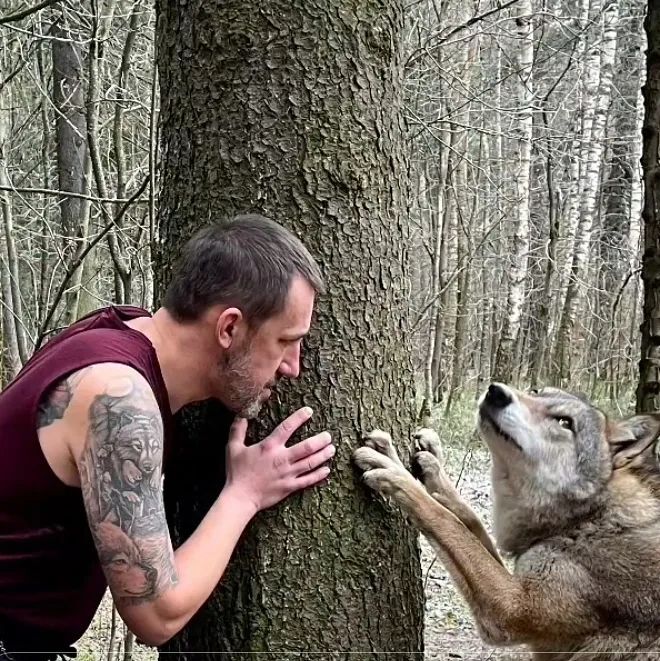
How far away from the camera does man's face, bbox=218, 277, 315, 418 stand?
2.44 m

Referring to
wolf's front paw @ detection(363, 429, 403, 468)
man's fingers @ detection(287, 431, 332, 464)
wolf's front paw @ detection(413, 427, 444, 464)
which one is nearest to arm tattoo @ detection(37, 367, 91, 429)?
man's fingers @ detection(287, 431, 332, 464)

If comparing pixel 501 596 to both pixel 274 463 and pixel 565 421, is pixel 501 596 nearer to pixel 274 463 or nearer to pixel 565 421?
pixel 565 421

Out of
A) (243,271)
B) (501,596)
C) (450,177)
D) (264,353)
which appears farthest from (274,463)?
(450,177)

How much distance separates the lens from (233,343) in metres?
2.45

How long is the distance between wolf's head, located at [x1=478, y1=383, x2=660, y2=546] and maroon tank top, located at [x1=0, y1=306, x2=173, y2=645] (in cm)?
166

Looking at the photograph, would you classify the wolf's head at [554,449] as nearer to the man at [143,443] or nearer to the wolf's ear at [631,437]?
the wolf's ear at [631,437]

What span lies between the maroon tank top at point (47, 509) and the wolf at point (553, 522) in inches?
38.3

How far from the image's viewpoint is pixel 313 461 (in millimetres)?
2697

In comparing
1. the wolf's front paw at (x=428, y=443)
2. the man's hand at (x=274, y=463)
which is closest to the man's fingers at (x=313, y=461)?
the man's hand at (x=274, y=463)

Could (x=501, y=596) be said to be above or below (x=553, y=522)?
below

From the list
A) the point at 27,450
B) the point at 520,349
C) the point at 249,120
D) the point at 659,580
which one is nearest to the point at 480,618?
the point at 659,580

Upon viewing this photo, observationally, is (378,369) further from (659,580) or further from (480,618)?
(659,580)

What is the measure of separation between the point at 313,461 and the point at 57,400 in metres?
0.91

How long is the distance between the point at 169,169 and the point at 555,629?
7.93 ft
